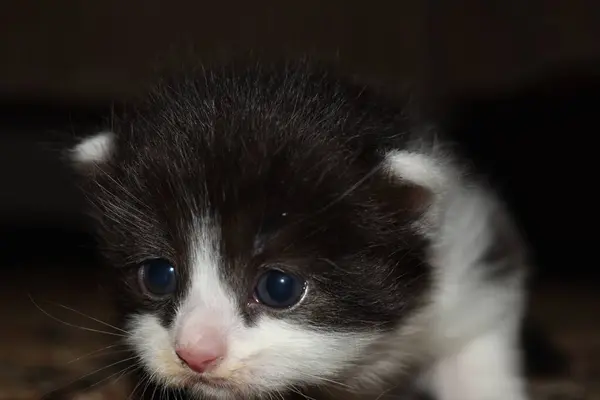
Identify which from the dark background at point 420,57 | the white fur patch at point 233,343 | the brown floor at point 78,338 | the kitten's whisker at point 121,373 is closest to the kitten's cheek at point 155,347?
the white fur patch at point 233,343

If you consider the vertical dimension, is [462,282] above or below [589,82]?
below

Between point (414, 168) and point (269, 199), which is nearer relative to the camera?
point (269, 199)

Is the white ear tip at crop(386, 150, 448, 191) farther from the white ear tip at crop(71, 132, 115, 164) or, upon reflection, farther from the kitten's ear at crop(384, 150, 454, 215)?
the white ear tip at crop(71, 132, 115, 164)

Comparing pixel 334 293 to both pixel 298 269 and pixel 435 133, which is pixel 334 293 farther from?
pixel 435 133

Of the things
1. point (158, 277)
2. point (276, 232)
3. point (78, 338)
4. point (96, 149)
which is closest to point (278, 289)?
point (276, 232)

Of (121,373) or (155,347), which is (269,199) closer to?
(155,347)

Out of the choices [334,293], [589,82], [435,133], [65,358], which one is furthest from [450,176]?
[589,82]

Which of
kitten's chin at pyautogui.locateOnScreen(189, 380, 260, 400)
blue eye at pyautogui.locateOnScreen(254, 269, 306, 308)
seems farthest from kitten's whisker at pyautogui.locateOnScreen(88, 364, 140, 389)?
blue eye at pyautogui.locateOnScreen(254, 269, 306, 308)
